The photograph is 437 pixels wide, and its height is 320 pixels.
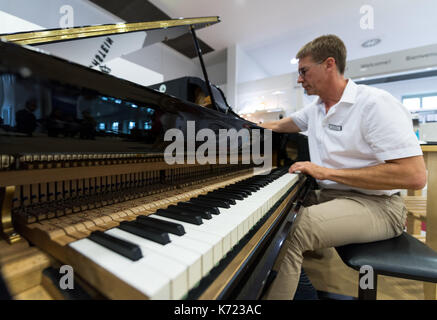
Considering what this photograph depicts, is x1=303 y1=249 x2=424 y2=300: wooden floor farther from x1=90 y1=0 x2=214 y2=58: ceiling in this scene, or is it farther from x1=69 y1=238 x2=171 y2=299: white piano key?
x1=90 y1=0 x2=214 y2=58: ceiling

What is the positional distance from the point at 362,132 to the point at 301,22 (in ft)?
15.6

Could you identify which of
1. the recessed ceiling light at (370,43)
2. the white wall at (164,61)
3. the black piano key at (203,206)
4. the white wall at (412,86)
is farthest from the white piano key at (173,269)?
the white wall at (412,86)

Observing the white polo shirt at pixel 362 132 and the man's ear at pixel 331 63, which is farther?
the man's ear at pixel 331 63

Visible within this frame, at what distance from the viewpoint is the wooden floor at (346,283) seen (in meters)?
1.66

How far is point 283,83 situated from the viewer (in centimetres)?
588

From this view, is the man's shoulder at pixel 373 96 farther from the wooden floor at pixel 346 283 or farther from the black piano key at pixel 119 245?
the wooden floor at pixel 346 283

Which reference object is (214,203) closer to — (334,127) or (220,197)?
(220,197)

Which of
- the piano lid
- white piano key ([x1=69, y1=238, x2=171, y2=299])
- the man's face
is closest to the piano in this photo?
white piano key ([x1=69, y1=238, x2=171, y2=299])

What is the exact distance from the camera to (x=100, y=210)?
0.61 meters

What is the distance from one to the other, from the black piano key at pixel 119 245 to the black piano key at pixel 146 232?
6 cm

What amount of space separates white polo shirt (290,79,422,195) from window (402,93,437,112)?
10.9m

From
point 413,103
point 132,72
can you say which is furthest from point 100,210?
point 413,103

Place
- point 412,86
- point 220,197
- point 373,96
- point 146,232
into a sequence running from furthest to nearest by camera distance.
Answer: point 412,86, point 373,96, point 220,197, point 146,232
